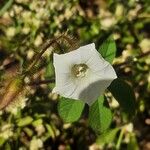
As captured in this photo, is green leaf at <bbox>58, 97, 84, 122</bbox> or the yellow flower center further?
green leaf at <bbox>58, 97, 84, 122</bbox>

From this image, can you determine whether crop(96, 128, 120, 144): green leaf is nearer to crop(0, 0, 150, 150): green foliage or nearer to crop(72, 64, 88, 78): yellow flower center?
crop(0, 0, 150, 150): green foliage

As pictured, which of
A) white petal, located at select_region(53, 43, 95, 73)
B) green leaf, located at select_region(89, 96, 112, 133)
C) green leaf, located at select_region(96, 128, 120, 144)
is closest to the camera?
white petal, located at select_region(53, 43, 95, 73)

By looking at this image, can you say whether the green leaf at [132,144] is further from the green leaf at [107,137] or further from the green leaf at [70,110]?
the green leaf at [70,110]

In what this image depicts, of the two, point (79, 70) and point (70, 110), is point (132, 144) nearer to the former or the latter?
point (70, 110)

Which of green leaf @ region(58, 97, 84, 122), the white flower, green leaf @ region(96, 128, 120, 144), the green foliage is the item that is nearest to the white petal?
the white flower

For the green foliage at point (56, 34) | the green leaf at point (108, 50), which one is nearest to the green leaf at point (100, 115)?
the green leaf at point (108, 50)

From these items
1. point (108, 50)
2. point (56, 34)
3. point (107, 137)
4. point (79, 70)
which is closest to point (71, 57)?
point (79, 70)
